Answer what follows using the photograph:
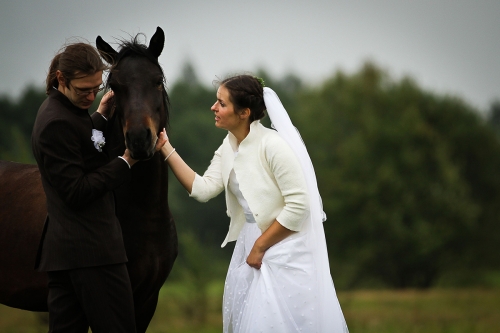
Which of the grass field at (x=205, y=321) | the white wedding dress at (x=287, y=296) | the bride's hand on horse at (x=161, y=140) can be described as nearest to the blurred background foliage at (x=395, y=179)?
the grass field at (x=205, y=321)

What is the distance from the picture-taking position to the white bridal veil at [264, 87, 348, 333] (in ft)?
13.8

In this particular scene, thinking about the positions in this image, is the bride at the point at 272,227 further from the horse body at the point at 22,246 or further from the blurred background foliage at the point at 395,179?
the blurred background foliage at the point at 395,179

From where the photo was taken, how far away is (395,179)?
118 ft

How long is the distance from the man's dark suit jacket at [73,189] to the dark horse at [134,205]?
0.25 meters

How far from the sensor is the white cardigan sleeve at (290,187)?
164 inches

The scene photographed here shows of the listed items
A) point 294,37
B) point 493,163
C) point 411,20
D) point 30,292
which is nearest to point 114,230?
point 30,292

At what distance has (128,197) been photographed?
426cm

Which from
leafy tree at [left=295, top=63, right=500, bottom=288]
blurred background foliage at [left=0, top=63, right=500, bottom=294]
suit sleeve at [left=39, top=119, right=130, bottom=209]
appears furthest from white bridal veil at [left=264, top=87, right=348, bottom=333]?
leafy tree at [left=295, top=63, right=500, bottom=288]

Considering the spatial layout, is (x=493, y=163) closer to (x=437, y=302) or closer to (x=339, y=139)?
(x=339, y=139)

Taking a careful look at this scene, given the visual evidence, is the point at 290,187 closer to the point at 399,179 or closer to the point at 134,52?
the point at 134,52

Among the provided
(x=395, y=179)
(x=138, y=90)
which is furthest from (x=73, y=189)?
(x=395, y=179)

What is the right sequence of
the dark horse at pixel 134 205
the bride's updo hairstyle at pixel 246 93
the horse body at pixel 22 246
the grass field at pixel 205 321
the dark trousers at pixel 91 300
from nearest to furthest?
the dark trousers at pixel 91 300, the dark horse at pixel 134 205, the bride's updo hairstyle at pixel 246 93, the horse body at pixel 22 246, the grass field at pixel 205 321

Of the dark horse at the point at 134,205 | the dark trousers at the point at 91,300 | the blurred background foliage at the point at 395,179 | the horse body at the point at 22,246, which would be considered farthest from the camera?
the blurred background foliage at the point at 395,179

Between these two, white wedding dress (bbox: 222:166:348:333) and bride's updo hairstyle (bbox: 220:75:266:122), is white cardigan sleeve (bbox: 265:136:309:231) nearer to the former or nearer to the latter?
white wedding dress (bbox: 222:166:348:333)
